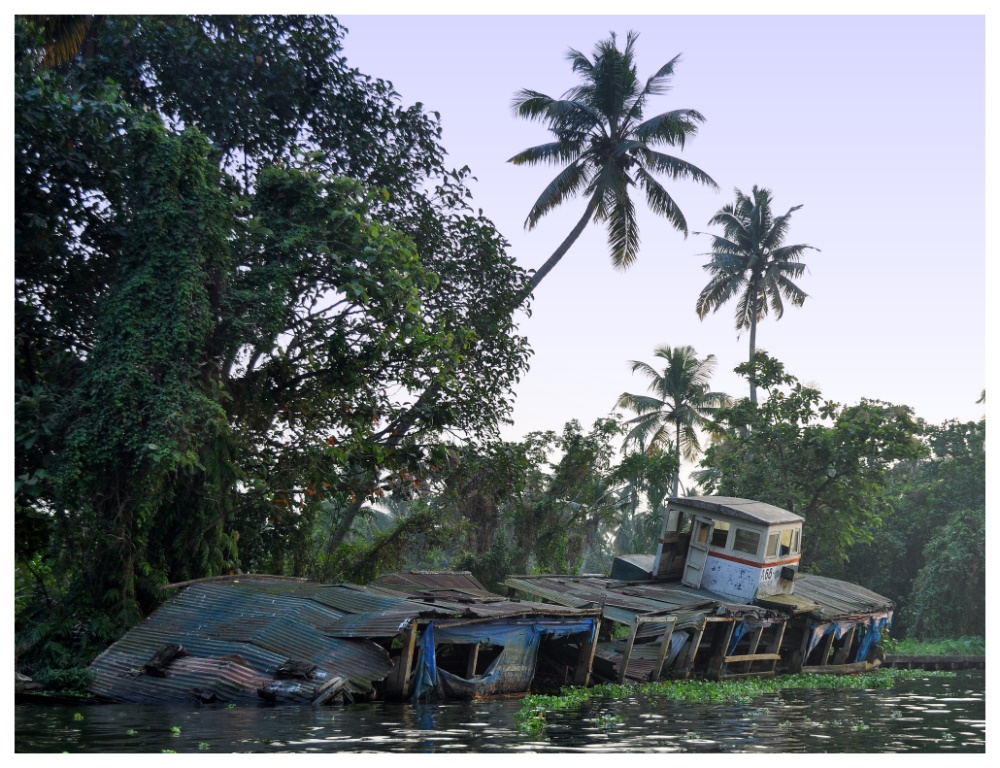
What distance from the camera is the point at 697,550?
2475cm

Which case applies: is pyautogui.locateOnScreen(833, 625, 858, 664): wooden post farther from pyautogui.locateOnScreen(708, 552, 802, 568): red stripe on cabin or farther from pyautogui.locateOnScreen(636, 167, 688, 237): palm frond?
pyautogui.locateOnScreen(636, 167, 688, 237): palm frond

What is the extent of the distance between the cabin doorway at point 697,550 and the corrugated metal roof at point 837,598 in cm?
290

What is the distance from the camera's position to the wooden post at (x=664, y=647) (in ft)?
64.6

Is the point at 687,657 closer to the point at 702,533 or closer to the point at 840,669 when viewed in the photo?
the point at 702,533

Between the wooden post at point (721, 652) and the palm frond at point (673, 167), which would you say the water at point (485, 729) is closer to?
the wooden post at point (721, 652)

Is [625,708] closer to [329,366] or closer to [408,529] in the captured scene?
[329,366]

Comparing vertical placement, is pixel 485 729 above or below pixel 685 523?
below

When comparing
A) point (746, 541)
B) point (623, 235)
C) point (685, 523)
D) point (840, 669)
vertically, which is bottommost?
point (840, 669)

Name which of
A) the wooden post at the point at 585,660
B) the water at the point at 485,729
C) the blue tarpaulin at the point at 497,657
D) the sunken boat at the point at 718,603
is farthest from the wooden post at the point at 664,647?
the water at the point at 485,729

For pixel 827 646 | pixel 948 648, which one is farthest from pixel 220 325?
pixel 948 648

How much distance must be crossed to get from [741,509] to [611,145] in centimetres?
1365

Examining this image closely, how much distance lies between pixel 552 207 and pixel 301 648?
21.2 m

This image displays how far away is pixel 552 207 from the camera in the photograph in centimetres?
3269
